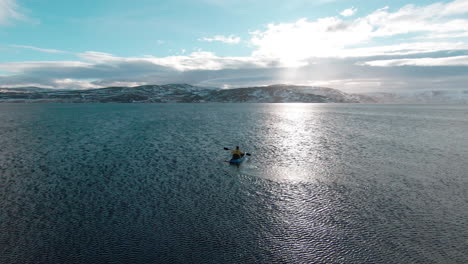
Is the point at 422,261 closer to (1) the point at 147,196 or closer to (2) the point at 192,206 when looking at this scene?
(2) the point at 192,206

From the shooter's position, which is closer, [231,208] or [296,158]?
[231,208]

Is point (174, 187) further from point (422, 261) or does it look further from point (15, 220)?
point (422, 261)

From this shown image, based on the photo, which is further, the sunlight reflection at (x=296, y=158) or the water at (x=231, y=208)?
the sunlight reflection at (x=296, y=158)

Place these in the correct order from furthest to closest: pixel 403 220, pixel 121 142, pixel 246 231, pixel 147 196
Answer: pixel 121 142
pixel 147 196
pixel 403 220
pixel 246 231

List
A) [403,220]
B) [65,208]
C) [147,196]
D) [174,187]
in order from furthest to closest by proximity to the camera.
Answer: [174,187] → [147,196] → [65,208] → [403,220]

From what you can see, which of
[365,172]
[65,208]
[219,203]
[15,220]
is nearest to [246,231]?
[219,203]

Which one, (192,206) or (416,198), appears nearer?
(192,206)

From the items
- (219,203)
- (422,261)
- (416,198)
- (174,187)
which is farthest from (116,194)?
(416,198)

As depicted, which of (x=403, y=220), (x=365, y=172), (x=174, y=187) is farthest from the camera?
(x=365, y=172)

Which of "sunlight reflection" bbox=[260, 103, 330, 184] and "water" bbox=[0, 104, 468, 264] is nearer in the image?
"water" bbox=[0, 104, 468, 264]
